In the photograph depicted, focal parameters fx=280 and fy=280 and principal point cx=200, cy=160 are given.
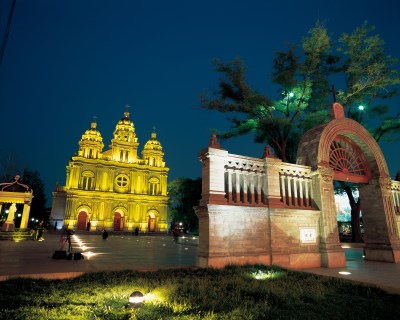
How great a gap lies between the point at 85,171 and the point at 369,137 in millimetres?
47836

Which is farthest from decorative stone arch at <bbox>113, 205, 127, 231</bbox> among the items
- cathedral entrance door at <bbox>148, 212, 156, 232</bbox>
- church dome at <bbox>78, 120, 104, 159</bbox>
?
church dome at <bbox>78, 120, 104, 159</bbox>

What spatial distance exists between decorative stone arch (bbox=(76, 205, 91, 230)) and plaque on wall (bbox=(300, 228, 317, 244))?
45678 millimetres

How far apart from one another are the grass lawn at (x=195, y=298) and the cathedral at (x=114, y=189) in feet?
144

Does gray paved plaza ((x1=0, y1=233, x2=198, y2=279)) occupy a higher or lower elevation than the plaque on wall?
lower

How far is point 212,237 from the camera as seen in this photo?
8289mm

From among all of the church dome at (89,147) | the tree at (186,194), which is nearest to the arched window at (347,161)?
the tree at (186,194)

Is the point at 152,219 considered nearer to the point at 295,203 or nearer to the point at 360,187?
the point at 360,187

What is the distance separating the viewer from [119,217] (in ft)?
174

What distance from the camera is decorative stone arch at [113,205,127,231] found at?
170 ft

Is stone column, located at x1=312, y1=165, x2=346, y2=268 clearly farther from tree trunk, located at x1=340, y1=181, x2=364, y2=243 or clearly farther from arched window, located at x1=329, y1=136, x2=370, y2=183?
tree trunk, located at x1=340, y1=181, x2=364, y2=243

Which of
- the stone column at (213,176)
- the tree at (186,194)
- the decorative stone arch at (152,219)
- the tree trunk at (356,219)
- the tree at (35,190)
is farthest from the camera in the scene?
the decorative stone arch at (152,219)

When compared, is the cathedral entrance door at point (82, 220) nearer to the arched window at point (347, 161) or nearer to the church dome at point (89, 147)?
the church dome at point (89, 147)

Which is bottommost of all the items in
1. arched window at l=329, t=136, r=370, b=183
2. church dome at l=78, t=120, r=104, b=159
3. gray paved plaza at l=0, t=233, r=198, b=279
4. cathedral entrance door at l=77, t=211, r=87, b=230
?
gray paved plaza at l=0, t=233, r=198, b=279

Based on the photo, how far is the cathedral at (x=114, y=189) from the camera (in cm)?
4897
